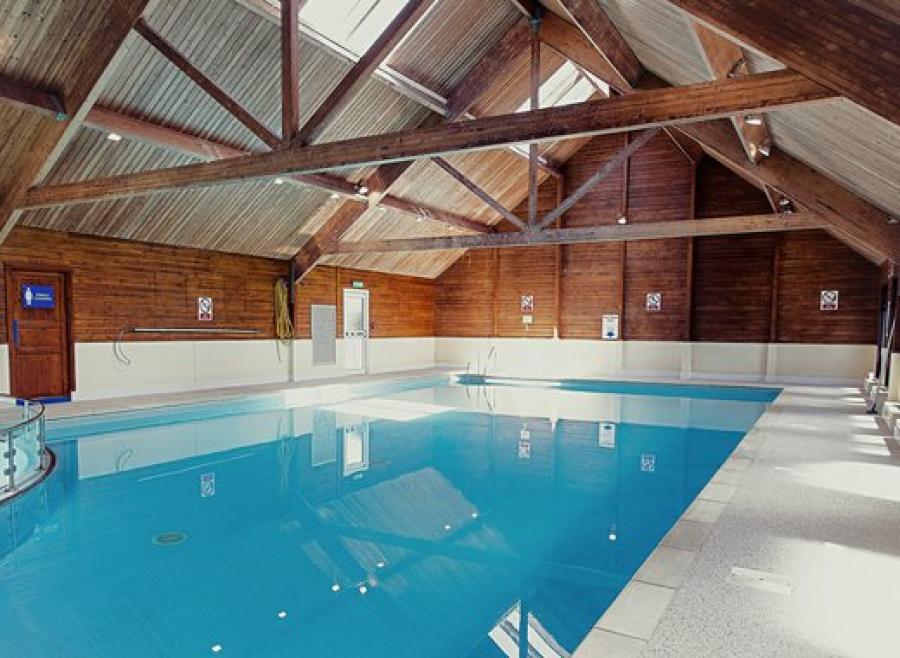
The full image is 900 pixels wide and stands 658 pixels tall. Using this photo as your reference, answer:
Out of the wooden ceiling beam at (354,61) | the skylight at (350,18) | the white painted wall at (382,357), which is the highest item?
the skylight at (350,18)

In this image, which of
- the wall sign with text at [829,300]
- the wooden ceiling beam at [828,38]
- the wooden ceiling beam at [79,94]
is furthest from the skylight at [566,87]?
the wooden ceiling beam at [828,38]

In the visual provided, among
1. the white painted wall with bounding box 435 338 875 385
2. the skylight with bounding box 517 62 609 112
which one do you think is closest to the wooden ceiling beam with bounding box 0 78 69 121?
the skylight with bounding box 517 62 609 112

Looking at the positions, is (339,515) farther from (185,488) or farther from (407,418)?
(407,418)

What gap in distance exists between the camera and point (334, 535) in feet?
13.6

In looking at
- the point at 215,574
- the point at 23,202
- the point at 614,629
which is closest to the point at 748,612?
the point at 614,629

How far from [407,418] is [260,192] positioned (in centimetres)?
432

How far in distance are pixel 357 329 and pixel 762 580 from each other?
1156cm

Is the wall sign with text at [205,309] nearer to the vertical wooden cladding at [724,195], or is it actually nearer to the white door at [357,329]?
the white door at [357,329]

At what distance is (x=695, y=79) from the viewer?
6879 millimetres

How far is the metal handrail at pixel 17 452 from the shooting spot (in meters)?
4.67

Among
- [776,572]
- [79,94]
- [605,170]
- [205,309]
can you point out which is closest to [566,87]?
[605,170]

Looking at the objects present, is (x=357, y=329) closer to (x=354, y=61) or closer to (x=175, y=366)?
(x=175, y=366)

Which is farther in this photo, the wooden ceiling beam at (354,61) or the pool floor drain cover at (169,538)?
the wooden ceiling beam at (354,61)

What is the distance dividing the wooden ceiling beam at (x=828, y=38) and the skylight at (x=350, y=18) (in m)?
5.13
